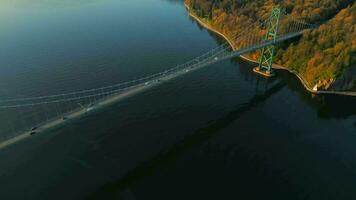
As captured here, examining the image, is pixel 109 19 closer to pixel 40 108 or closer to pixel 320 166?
pixel 40 108

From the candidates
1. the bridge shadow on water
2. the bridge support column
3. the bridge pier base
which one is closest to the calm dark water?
the bridge shadow on water

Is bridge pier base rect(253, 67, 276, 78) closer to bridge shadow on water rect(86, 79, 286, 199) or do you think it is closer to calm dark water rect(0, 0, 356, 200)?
calm dark water rect(0, 0, 356, 200)

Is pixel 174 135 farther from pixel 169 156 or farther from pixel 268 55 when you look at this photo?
pixel 268 55

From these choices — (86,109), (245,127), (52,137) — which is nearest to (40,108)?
(52,137)

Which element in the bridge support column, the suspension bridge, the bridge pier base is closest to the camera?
the suspension bridge

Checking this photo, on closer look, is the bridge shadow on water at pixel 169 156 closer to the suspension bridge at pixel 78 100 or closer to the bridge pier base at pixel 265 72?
the suspension bridge at pixel 78 100

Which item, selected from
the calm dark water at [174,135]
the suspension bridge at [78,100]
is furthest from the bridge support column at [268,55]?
the calm dark water at [174,135]

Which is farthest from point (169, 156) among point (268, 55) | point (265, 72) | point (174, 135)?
point (268, 55)
